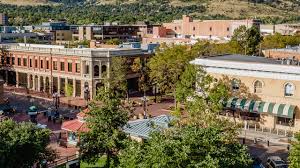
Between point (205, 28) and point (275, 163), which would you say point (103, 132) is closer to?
point (275, 163)

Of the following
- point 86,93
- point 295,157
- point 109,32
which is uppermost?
point 109,32

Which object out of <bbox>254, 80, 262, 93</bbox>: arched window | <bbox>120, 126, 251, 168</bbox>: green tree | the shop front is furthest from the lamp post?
<bbox>120, 126, 251, 168</bbox>: green tree

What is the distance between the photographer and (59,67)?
3228 inches

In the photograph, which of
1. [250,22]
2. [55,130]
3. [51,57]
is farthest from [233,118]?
[250,22]

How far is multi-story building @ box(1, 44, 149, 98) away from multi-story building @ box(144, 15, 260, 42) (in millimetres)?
54796

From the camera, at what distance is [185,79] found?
178 feet

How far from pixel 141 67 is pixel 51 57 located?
16.8m

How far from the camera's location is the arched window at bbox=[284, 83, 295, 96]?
5068 centimetres

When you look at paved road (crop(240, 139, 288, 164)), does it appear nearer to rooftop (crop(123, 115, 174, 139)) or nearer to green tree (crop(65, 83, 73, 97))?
rooftop (crop(123, 115, 174, 139))

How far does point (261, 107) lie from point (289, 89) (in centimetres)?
360

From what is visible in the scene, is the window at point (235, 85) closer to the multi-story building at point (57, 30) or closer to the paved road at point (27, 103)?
the paved road at point (27, 103)

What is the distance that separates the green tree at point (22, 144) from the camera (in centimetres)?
3156

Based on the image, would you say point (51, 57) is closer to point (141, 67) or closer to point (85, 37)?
point (141, 67)

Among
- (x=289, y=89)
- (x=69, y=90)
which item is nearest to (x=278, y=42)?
(x=69, y=90)
